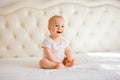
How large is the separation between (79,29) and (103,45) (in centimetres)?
32

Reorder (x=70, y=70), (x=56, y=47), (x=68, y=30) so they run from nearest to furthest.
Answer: (x=70, y=70), (x=56, y=47), (x=68, y=30)

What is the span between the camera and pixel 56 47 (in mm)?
1816

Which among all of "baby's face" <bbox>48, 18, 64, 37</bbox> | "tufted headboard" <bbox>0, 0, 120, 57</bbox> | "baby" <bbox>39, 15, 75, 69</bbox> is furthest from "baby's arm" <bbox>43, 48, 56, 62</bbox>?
"tufted headboard" <bbox>0, 0, 120, 57</bbox>

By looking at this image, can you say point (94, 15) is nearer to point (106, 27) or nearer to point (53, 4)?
point (106, 27)

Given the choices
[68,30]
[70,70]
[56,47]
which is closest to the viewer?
[70,70]

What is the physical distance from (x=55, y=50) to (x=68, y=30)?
24.3 inches

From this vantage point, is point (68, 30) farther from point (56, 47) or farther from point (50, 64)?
point (50, 64)

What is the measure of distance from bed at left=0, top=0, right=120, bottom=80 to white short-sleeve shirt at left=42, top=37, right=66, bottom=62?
0.17 metres

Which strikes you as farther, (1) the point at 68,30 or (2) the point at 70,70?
(1) the point at 68,30

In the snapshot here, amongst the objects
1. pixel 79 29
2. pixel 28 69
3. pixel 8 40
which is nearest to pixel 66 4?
pixel 79 29

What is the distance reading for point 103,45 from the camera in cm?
251

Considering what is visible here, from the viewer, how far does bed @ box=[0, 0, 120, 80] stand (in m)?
2.22

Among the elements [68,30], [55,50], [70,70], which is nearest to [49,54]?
[55,50]

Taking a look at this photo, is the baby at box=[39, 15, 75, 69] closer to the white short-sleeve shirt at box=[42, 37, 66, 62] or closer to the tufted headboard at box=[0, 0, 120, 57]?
the white short-sleeve shirt at box=[42, 37, 66, 62]
